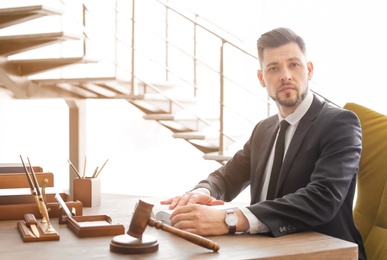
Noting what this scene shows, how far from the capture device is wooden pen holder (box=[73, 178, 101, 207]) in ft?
5.66

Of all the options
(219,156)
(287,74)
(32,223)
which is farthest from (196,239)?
(219,156)

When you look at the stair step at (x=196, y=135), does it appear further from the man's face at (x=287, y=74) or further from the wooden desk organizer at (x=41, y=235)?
the wooden desk organizer at (x=41, y=235)

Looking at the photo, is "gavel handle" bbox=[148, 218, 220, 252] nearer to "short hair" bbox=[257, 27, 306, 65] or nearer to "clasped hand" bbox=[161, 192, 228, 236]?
"clasped hand" bbox=[161, 192, 228, 236]

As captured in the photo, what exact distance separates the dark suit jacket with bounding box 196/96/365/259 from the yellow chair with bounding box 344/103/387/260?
61mm

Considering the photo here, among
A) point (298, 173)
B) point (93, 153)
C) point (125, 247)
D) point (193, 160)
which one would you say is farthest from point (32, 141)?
point (125, 247)

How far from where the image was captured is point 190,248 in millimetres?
1159

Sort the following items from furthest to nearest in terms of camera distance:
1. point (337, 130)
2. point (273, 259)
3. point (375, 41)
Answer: point (375, 41) < point (337, 130) < point (273, 259)

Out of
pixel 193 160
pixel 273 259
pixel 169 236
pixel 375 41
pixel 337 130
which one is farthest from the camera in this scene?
pixel 193 160

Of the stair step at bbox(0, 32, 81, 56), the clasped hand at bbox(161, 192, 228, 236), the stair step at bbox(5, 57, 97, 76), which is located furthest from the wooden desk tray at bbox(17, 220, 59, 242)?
the stair step at bbox(5, 57, 97, 76)

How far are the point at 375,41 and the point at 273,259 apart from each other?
325cm

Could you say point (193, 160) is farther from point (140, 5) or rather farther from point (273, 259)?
point (273, 259)

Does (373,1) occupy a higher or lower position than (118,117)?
higher

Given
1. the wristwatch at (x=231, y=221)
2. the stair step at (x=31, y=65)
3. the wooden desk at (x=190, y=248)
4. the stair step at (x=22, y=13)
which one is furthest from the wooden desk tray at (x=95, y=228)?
the stair step at (x=31, y=65)

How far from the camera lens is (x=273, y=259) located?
108 centimetres
